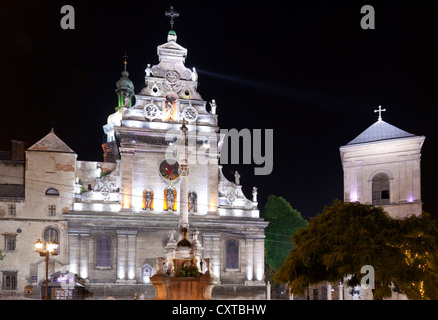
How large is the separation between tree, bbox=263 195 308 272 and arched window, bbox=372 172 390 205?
1566cm

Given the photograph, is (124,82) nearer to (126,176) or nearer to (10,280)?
(126,176)

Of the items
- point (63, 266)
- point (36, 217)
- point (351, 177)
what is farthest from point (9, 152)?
point (351, 177)

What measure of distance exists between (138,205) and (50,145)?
8397 millimetres

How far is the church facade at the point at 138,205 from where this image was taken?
1721 inches

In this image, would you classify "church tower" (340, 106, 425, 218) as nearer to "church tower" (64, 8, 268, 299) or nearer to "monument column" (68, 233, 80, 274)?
"church tower" (64, 8, 268, 299)

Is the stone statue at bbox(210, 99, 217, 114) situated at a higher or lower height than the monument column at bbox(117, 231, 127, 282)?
higher

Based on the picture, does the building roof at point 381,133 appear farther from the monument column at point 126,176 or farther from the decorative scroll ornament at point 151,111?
the monument column at point 126,176

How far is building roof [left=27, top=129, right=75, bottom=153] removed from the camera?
45.2 metres

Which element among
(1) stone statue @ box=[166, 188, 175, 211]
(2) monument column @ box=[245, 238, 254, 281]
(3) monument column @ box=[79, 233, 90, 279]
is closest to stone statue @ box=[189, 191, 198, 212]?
(1) stone statue @ box=[166, 188, 175, 211]

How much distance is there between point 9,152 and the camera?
51.4 metres

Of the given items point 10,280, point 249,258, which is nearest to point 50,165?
point 10,280
